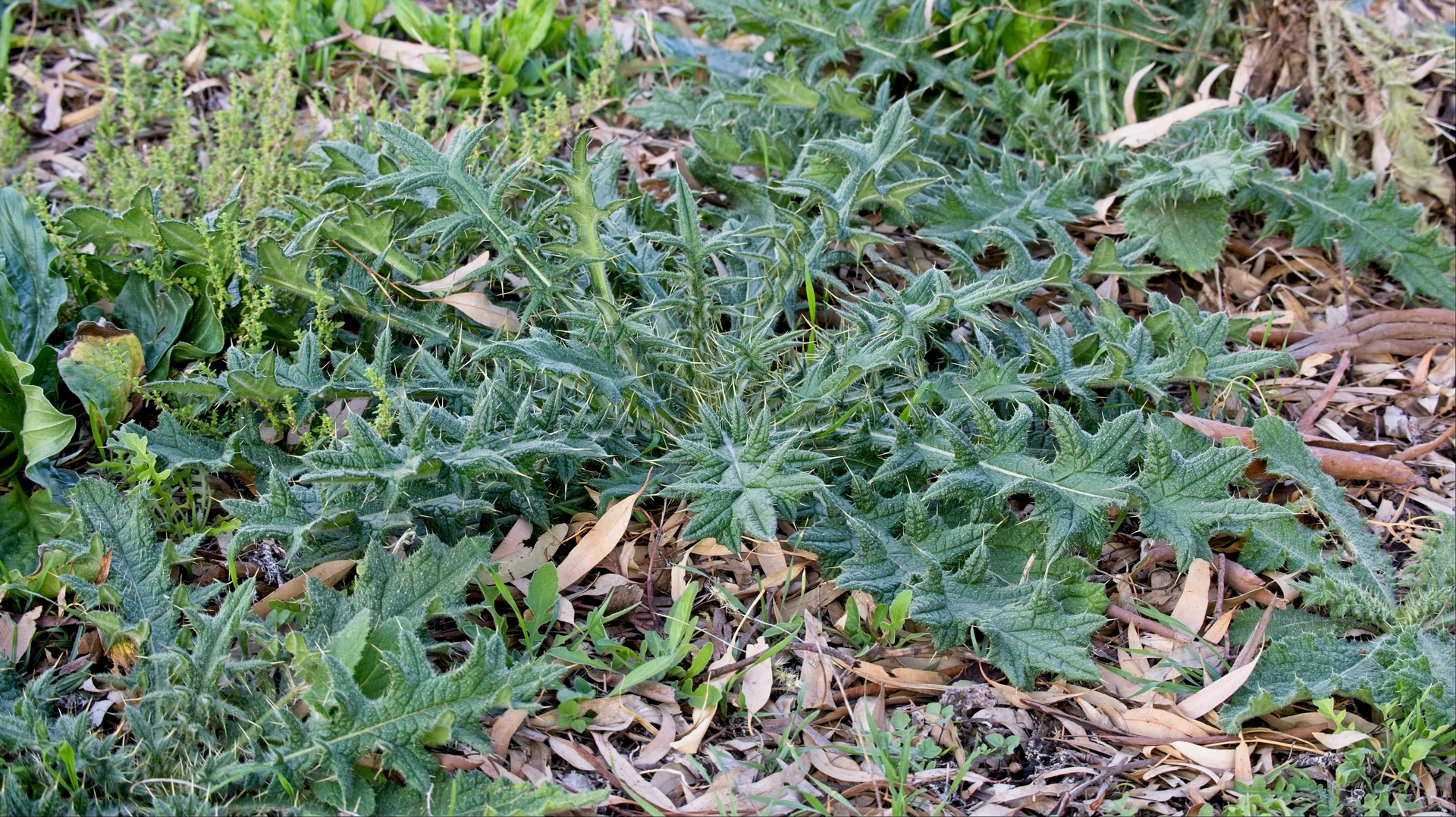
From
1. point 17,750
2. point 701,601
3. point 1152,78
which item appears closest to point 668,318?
point 701,601

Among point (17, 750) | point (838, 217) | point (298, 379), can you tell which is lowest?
point (17, 750)

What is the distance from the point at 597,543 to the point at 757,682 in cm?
43

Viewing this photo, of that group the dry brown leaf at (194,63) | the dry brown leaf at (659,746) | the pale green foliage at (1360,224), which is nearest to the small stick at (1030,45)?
the pale green foliage at (1360,224)

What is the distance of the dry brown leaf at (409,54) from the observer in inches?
137

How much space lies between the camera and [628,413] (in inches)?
93.4

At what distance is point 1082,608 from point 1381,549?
2.43 ft

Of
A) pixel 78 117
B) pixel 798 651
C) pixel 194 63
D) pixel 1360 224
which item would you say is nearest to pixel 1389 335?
pixel 1360 224

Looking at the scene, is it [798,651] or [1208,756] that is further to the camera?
[798,651]

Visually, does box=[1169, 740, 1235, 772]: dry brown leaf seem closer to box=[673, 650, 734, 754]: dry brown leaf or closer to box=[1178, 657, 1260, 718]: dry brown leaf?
box=[1178, 657, 1260, 718]: dry brown leaf

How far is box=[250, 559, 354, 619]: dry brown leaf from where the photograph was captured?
84.0 inches

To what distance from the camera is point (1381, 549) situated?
233cm

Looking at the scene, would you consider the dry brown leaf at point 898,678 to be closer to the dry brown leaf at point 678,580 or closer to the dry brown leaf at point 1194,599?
the dry brown leaf at point 678,580

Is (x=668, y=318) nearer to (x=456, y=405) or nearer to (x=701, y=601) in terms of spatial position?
(x=456, y=405)

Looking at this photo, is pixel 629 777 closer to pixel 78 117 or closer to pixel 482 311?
pixel 482 311
